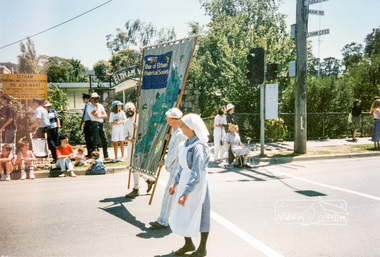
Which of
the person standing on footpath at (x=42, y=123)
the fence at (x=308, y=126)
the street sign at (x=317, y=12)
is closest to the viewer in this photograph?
the person standing on footpath at (x=42, y=123)

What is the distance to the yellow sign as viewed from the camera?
12.7 meters

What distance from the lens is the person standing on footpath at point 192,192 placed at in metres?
3.90

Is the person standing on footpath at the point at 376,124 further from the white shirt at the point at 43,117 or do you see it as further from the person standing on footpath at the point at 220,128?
the white shirt at the point at 43,117

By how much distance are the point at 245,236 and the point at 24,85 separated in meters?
11.5

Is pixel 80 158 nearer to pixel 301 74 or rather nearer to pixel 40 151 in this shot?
pixel 40 151

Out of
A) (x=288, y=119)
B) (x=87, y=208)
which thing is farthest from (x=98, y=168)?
(x=288, y=119)

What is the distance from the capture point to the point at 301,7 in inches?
468

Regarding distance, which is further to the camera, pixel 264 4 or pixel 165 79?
pixel 264 4

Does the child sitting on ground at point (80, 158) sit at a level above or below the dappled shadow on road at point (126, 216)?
above

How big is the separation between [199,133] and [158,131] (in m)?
2.09

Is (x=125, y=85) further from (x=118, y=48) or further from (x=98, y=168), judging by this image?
(x=118, y=48)

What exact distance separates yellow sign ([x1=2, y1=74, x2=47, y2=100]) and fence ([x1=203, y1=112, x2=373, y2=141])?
24.9 feet

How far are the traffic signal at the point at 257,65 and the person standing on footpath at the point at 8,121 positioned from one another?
7.60m

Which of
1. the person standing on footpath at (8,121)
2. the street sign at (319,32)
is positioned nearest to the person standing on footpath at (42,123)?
the person standing on footpath at (8,121)
